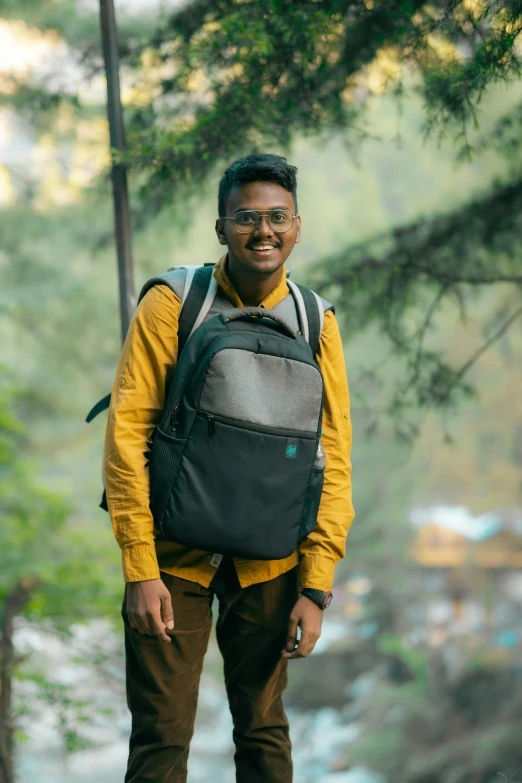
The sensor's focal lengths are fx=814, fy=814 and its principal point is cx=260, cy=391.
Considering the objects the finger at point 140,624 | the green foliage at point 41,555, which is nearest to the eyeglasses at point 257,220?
the finger at point 140,624

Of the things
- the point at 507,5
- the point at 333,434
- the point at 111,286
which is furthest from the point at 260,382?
the point at 111,286

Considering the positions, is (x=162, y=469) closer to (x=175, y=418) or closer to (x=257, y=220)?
(x=175, y=418)

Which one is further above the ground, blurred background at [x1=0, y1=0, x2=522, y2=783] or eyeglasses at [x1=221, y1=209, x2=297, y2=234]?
blurred background at [x1=0, y1=0, x2=522, y2=783]

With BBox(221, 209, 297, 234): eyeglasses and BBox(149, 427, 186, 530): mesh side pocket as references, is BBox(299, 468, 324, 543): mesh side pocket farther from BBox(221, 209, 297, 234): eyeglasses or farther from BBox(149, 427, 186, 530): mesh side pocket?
BBox(221, 209, 297, 234): eyeglasses

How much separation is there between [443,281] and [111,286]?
9989 mm

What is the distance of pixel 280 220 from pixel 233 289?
19cm

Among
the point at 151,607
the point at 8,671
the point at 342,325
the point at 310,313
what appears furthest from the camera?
the point at 8,671

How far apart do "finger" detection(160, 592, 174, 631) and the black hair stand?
0.89 metres

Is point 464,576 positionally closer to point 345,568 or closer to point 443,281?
point 345,568

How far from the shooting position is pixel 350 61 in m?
3.02

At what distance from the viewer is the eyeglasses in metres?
1.82

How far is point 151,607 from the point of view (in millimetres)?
1702

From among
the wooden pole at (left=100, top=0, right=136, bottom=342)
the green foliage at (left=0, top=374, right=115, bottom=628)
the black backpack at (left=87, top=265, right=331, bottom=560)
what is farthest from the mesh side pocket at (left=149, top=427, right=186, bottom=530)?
the green foliage at (left=0, top=374, right=115, bottom=628)

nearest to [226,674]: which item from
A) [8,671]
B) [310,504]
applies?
Answer: [310,504]
